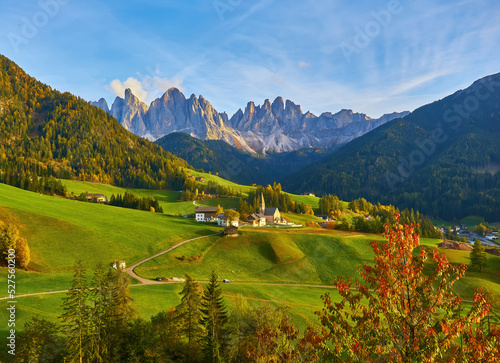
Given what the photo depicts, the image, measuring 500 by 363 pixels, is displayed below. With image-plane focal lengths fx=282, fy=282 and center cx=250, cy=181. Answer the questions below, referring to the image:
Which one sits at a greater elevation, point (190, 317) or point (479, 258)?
point (190, 317)

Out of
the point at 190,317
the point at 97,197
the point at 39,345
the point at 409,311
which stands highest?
the point at 97,197

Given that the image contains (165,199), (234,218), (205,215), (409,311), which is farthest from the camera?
(165,199)

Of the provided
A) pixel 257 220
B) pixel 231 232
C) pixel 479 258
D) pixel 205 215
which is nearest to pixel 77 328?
pixel 231 232

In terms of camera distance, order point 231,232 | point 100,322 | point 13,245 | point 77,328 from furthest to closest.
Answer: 1. point 231,232
2. point 13,245
3. point 100,322
4. point 77,328

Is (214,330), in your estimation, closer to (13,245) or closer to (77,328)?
(77,328)

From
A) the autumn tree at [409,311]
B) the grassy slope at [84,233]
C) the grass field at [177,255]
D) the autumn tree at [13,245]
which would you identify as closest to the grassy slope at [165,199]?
the grass field at [177,255]

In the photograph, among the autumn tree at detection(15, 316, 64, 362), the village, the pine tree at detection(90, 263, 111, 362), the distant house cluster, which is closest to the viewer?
the autumn tree at detection(15, 316, 64, 362)

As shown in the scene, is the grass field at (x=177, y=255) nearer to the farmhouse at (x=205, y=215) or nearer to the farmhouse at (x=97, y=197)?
the farmhouse at (x=205, y=215)

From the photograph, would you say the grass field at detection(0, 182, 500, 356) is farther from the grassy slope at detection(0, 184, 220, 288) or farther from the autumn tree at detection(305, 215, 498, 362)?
the autumn tree at detection(305, 215, 498, 362)

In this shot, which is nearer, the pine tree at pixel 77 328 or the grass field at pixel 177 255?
the pine tree at pixel 77 328

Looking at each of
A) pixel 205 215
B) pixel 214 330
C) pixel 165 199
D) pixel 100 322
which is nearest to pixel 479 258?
pixel 214 330

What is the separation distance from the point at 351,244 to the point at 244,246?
3647 cm

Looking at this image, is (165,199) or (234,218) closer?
(234,218)

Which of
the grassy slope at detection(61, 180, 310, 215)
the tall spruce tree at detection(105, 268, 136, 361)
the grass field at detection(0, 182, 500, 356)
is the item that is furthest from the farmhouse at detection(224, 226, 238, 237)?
the grassy slope at detection(61, 180, 310, 215)
